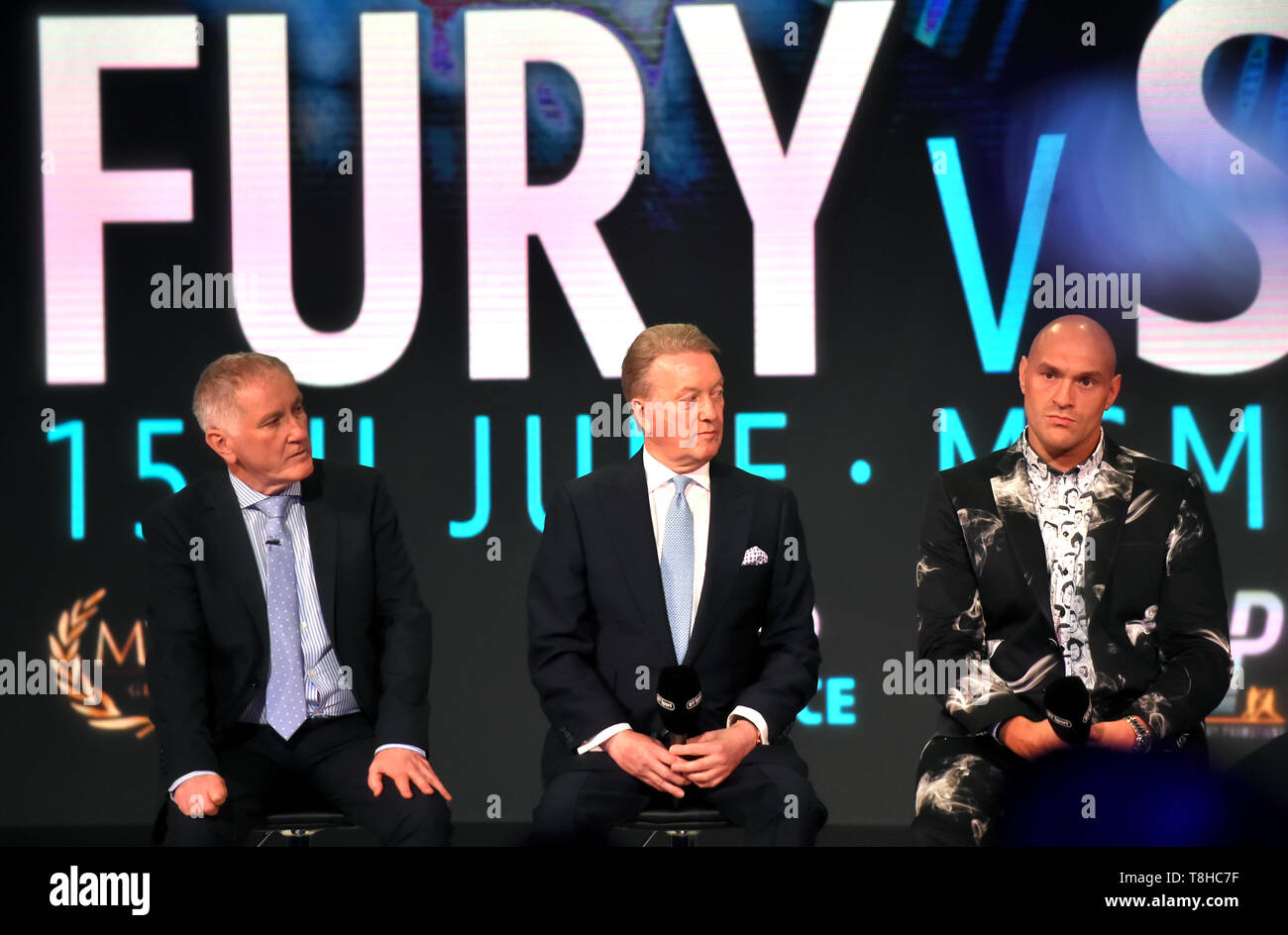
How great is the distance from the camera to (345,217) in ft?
18.0

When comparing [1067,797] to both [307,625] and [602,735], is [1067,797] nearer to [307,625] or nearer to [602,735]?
[602,735]

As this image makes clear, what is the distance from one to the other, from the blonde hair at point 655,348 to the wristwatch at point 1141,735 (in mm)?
1537

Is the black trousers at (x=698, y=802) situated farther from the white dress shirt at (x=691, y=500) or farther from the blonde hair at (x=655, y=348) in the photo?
the blonde hair at (x=655, y=348)

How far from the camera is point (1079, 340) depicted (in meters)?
4.20

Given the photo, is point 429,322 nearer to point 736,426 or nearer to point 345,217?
point 345,217

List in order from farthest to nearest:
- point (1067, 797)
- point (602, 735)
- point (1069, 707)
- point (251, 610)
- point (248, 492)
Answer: point (248, 492)
point (251, 610)
point (602, 735)
point (1067, 797)
point (1069, 707)

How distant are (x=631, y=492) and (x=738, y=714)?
27.6 inches

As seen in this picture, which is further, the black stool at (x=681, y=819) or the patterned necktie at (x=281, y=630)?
the patterned necktie at (x=281, y=630)

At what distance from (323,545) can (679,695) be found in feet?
3.71

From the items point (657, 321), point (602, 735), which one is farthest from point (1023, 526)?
point (657, 321)

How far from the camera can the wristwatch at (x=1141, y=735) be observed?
155 inches

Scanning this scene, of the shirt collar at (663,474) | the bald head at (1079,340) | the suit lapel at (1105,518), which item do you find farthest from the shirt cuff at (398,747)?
the bald head at (1079,340)

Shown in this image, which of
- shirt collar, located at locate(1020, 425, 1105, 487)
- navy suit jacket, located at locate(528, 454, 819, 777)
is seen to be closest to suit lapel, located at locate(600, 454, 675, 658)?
navy suit jacket, located at locate(528, 454, 819, 777)

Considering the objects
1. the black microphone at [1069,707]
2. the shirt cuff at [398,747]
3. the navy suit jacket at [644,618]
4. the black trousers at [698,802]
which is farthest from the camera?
the navy suit jacket at [644,618]
